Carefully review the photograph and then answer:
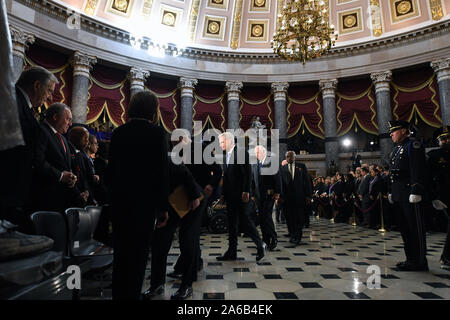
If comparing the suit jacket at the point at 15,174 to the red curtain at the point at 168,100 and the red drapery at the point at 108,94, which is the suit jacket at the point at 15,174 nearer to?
the red drapery at the point at 108,94

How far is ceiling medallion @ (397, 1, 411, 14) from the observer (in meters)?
14.7

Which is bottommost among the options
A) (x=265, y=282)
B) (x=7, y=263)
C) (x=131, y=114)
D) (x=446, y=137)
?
(x=265, y=282)

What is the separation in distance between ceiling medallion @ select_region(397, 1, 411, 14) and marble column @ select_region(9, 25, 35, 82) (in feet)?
59.1

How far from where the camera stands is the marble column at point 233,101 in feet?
53.2

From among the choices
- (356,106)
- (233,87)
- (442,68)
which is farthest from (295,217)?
(442,68)

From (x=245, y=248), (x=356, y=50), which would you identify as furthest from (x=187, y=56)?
(x=245, y=248)

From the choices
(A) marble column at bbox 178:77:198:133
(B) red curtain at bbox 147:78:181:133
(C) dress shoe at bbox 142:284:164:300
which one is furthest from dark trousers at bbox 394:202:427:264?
(B) red curtain at bbox 147:78:181:133

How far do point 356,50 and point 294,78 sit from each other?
3.69m

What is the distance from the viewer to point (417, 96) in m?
14.5

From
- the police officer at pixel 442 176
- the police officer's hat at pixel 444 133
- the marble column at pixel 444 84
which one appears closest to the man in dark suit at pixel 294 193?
the police officer at pixel 442 176

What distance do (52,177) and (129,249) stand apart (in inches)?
43.2

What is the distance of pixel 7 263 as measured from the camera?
3.06 feet

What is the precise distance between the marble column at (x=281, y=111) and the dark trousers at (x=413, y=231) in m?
12.1
